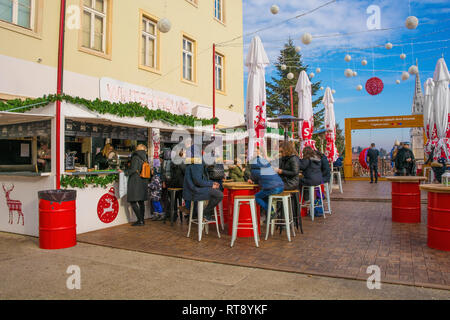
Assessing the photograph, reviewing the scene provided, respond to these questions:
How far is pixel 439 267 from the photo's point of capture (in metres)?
4.32

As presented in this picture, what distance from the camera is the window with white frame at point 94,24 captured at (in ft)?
33.3

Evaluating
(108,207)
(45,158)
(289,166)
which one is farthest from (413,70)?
(45,158)

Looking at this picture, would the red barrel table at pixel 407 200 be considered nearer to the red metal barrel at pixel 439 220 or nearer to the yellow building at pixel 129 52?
the red metal barrel at pixel 439 220

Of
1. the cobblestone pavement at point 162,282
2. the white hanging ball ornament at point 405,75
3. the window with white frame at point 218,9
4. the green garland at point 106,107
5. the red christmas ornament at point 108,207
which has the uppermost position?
the window with white frame at point 218,9

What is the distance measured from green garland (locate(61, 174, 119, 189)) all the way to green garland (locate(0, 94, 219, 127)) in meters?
1.41

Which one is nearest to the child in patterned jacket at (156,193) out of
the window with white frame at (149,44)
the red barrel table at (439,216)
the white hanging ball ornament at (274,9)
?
the red barrel table at (439,216)

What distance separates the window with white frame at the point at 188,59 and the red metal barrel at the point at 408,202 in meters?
9.60

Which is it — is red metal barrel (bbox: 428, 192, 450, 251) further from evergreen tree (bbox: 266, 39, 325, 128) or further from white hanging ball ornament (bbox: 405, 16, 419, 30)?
evergreen tree (bbox: 266, 39, 325, 128)

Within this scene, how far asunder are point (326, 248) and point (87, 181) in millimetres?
4610

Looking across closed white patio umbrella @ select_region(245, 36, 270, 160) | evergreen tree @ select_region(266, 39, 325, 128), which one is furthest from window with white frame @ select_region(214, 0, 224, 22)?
evergreen tree @ select_region(266, 39, 325, 128)

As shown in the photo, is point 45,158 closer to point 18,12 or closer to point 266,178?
A: point 18,12

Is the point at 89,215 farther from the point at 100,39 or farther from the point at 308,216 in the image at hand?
the point at 100,39

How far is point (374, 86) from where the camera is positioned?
15.5m
